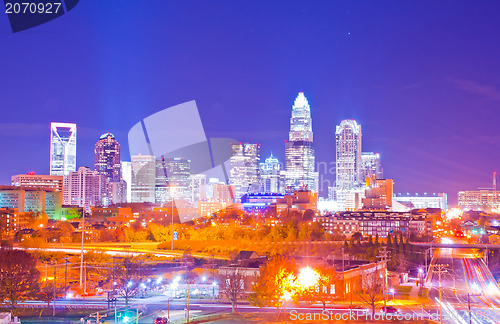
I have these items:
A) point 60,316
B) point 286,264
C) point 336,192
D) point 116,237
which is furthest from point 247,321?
point 336,192

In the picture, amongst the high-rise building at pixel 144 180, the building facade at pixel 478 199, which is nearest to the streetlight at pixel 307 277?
the high-rise building at pixel 144 180

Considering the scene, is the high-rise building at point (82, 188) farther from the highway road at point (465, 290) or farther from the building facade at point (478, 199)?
the building facade at point (478, 199)

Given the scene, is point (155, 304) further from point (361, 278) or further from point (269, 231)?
point (269, 231)

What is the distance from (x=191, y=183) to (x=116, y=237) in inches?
1509

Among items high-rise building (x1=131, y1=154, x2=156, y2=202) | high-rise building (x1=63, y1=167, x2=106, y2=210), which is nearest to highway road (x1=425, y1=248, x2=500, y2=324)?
high-rise building (x1=63, y1=167, x2=106, y2=210)

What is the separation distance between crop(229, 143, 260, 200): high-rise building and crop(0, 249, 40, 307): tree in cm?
5523

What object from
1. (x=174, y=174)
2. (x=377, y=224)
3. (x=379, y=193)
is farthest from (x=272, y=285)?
(x=174, y=174)

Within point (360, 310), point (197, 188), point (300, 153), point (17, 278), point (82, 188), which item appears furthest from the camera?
point (300, 153)

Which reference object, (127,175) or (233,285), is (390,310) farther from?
(127,175)

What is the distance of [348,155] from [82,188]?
32.1 metres

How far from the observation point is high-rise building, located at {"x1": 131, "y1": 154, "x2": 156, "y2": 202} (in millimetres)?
62969

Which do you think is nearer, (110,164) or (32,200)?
(32,200)

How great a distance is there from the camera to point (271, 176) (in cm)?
7400

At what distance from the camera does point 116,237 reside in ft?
92.1
